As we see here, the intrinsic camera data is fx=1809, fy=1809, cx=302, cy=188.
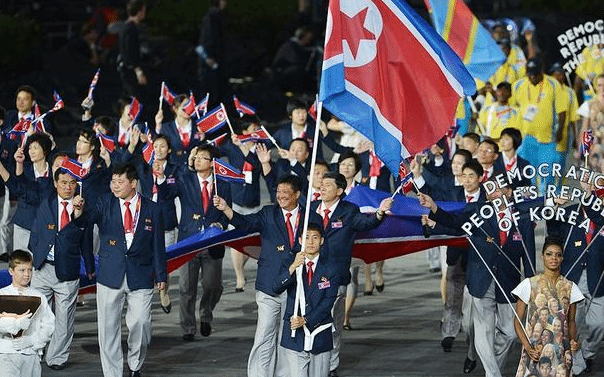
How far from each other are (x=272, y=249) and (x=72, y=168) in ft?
7.45

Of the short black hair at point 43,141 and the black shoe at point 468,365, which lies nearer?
the black shoe at point 468,365

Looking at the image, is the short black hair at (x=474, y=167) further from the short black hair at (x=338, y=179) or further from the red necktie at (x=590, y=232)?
the short black hair at (x=338, y=179)

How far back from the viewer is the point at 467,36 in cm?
2081

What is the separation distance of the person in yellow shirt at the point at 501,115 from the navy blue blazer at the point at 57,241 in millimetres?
8095

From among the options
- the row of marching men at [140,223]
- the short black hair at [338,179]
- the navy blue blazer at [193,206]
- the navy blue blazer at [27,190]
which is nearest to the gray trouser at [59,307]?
the row of marching men at [140,223]

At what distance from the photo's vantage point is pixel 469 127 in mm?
23953

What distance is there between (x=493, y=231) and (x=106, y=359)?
353 cm

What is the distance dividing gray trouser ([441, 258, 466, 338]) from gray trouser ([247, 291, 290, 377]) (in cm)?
241

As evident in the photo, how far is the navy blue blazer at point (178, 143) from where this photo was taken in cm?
2031

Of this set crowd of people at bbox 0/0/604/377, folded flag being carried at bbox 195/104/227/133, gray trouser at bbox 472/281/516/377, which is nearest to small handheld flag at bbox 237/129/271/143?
crowd of people at bbox 0/0/604/377

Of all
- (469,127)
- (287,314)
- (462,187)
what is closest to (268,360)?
(287,314)

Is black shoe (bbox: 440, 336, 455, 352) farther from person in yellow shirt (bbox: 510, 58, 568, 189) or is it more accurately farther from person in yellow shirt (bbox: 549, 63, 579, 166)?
person in yellow shirt (bbox: 549, 63, 579, 166)

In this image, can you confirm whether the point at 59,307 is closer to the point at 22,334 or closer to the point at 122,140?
the point at 22,334

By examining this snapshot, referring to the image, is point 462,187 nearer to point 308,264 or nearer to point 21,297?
point 308,264
